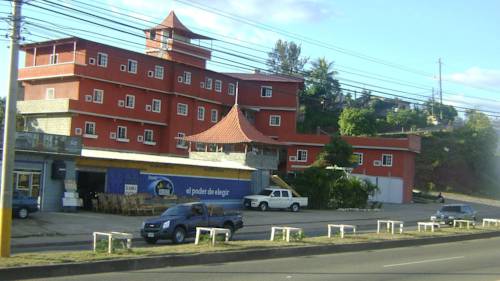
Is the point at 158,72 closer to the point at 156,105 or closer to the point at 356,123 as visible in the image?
the point at 156,105

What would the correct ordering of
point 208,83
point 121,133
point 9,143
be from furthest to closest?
point 208,83 < point 121,133 < point 9,143

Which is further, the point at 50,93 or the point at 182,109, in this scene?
the point at 182,109

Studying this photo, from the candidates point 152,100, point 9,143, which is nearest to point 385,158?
point 152,100

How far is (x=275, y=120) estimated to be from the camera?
7969 cm

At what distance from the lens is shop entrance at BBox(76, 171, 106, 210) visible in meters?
39.8

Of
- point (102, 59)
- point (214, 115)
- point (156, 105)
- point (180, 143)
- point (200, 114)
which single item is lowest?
point (180, 143)

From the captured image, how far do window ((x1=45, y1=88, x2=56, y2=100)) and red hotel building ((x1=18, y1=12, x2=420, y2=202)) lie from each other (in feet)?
0.33

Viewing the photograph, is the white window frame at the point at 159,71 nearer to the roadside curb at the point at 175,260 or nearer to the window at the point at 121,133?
the window at the point at 121,133

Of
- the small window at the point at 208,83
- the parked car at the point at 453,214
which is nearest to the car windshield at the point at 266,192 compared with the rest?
the parked car at the point at 453,214

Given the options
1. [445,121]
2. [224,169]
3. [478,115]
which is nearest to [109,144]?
[224,169]

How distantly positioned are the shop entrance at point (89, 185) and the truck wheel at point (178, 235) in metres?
17.7

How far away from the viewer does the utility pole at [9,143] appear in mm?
14305

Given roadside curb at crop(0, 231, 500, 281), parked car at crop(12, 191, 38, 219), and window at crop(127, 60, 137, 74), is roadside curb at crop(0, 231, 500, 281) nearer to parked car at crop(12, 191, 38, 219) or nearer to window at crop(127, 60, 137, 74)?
parked car at crop(12, 191, 38, 219)

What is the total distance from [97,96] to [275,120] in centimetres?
2449
